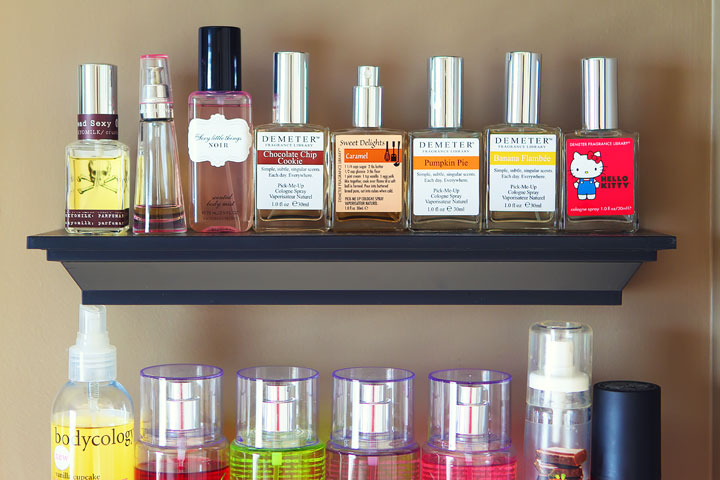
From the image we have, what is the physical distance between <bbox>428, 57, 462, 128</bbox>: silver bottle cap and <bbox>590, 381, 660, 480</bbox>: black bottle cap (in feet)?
0.84

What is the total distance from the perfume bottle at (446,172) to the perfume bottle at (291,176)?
8cm

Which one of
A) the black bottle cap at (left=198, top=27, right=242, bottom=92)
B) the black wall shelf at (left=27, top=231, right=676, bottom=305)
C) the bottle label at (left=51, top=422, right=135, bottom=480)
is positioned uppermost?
the black bottle cap at (left=198, top=27, right=242, bottom=92)

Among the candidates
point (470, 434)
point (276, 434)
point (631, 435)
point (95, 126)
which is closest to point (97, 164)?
point (95, 126)

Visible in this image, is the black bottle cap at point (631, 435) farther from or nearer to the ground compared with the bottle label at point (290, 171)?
nearer to the ground

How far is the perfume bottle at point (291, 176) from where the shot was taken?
2.24 ft

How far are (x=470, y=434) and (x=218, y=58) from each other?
14.6 inches

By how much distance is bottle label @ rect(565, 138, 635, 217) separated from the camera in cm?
69

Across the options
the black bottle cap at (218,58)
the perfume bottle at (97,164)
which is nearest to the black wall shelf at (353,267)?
the perfume bottle at (97,164)

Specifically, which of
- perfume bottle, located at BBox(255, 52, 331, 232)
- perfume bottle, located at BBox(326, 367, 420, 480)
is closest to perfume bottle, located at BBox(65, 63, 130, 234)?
perfume bottle, located at BBox(255, 52, 331, 232)

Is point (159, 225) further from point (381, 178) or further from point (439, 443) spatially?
point (439, 443)

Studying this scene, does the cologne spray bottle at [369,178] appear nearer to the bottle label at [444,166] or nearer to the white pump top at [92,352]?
the bottle label at [444,166]

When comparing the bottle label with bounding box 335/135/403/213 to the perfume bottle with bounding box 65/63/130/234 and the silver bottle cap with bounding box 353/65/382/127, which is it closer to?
the silver bottle cap with bounding box 353/65/382/127

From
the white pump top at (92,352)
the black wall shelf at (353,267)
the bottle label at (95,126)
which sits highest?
the bottle label at (95,126)

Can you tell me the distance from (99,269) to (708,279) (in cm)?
54
